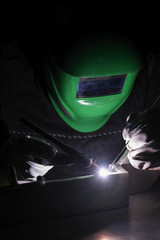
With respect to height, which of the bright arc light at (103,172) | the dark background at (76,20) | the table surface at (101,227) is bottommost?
the table surface at (101,227)

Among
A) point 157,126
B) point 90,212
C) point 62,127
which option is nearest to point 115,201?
point 90,212

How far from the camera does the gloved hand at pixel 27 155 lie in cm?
68

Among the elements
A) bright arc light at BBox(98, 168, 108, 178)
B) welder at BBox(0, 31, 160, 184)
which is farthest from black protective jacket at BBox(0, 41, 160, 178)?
bright arc light at BBox(98, 168, 108, 178)

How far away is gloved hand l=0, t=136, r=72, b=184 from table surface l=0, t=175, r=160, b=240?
12 cm

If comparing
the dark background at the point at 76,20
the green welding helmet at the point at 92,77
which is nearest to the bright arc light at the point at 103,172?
the green welding helmet at the point at 92,77

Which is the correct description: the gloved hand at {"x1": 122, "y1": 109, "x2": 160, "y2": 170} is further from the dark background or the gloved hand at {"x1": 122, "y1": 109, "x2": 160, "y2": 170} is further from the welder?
the dark background

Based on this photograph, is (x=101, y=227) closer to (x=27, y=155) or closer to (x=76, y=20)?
(x=27, y=155)

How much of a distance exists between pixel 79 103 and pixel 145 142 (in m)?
0.19

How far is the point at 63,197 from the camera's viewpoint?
0.62 metres

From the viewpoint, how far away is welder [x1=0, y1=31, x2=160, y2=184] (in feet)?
2.12

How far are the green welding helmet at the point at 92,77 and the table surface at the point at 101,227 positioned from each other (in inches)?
10.3

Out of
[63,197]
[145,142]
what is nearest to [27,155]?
[63,197]

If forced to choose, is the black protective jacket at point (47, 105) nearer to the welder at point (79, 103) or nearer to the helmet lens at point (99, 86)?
the welder at point (79, 103)

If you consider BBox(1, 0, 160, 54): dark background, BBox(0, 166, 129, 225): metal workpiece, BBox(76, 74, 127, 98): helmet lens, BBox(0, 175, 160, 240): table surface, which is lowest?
BBox(0, 175, 160, 240): table surface
